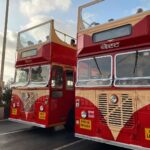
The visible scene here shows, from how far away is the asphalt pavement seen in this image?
7.66 m

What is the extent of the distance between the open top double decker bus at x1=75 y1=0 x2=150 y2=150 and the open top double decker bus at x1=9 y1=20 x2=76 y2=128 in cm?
196

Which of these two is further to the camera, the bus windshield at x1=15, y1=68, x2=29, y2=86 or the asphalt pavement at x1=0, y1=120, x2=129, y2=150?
the bus windshield at x1=15, y1=68, x2=29, y2=86

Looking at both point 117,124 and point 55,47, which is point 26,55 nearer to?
point 55,47

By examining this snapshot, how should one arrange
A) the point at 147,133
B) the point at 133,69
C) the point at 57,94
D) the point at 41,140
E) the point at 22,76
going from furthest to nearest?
1. the point at 22,76
2. the point at 57,94
3. the point at 41,140
4. the point at 133,69
5. the point at 147,133

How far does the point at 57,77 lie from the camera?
937 centimetres

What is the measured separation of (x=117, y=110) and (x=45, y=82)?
3442mm

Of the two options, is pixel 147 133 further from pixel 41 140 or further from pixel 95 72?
pixel 41 140

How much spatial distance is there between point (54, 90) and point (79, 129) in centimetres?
241

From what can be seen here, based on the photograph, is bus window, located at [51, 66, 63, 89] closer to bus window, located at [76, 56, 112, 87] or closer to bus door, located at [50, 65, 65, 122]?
bus door, located at [50, 65, 65, 122]

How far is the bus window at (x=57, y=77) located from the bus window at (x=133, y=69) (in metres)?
3.16

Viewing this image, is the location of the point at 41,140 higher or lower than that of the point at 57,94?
lower

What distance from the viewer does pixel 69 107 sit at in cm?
992

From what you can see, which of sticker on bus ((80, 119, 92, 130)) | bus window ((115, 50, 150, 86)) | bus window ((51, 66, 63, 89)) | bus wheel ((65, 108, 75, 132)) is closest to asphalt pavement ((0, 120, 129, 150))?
bus wheel ((65, 108, 75, 132))

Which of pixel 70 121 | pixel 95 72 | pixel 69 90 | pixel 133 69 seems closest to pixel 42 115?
pixel 70 121
